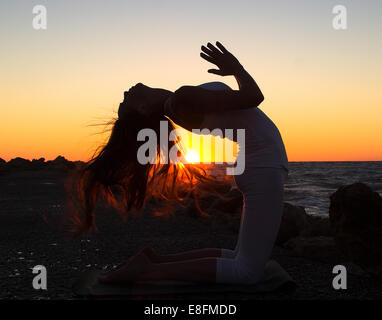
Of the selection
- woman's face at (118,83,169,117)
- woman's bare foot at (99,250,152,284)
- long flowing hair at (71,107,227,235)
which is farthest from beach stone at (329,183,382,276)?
woman's face at (118,83,169,117)

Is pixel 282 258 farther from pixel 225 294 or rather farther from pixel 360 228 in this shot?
pixel 225 294

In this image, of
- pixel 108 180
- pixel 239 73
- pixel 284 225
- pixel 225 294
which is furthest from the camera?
pixel 284 225

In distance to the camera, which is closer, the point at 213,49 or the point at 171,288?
the point at 213,49

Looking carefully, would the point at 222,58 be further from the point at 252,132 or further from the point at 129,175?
the point at 129,175

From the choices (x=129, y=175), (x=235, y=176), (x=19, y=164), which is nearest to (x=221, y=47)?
(x=235, y=176)

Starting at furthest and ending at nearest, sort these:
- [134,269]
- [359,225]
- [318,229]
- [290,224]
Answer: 1. [318,229]
2. [290,224]
3. [359,225]
4. [134,269]

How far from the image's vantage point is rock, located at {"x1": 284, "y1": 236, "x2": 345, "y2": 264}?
16.5 ft

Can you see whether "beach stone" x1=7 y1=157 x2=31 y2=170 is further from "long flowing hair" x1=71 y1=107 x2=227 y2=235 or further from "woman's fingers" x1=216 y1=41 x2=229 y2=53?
"woman's fingers" x1=216 y1=41 x2=229 y2=53

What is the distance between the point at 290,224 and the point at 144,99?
3.89 m

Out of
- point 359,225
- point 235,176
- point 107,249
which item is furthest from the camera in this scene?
point 107,249

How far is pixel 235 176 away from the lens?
3.32m

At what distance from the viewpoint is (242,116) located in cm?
320

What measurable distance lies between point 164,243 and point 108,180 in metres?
2.99

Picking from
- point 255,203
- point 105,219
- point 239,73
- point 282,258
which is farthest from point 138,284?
point 105,219
